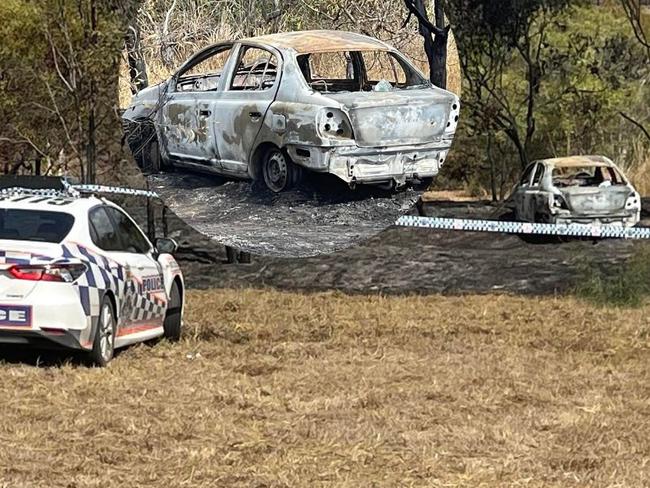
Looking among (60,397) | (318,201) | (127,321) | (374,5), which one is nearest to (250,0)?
(374,5)

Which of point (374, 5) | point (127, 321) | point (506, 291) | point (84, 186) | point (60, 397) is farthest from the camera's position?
point (84, 186)

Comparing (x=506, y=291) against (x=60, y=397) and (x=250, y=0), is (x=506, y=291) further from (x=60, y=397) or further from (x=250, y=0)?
(x=60, y=397)

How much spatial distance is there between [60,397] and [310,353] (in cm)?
225

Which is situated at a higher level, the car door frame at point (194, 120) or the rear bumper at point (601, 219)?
the car door frame at point (194, 120)

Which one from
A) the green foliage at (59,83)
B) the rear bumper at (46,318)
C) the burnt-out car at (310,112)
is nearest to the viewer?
the rear bumper at (46,318)

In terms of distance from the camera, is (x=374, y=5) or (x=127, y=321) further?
(x=374, y=5)

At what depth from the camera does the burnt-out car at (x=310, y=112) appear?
973 centimetres

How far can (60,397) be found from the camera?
807 centimetres

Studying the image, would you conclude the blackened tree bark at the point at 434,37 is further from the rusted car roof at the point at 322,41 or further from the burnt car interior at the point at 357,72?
the rusted car roof at the point at 322,41

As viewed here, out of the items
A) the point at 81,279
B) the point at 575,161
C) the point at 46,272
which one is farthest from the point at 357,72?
the point at 46,272

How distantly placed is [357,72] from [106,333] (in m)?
2.59

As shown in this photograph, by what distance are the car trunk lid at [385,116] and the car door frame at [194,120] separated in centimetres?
95

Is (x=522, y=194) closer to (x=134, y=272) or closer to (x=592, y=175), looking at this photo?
(x=592, y=175)

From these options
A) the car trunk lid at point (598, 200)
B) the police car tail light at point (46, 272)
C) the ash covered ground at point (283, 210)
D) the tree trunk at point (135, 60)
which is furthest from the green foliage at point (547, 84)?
the police car tail light at point (46, 272)
